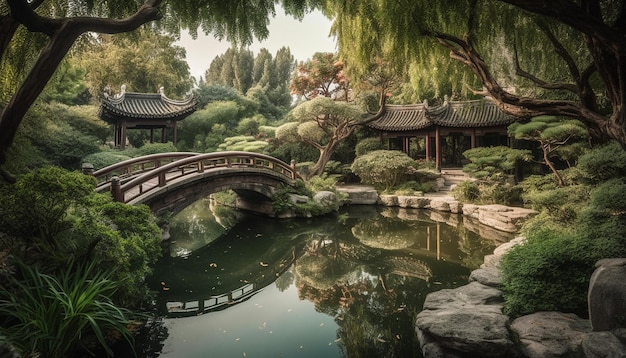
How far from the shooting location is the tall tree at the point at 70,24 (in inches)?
118

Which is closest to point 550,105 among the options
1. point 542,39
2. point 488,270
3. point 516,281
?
point 542,39

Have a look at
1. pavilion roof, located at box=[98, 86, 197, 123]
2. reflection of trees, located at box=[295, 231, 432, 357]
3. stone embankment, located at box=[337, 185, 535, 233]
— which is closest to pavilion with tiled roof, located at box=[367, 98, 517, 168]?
stone embankment, located at box=[337, 185, 535, 233]

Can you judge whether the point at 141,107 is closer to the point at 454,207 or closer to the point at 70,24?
the point at 454,207

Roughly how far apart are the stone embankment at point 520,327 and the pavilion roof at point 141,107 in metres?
16.4

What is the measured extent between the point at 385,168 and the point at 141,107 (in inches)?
489

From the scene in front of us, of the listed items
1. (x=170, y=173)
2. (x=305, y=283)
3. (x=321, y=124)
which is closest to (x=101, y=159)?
(x=170, y=173)

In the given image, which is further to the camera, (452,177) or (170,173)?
(452,177)

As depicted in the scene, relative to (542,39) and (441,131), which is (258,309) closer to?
(542,39)

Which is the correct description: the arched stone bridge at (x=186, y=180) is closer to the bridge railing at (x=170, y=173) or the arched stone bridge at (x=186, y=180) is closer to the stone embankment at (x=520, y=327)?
the bridge railing at (x=170, y=173)

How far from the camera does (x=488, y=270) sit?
553cm

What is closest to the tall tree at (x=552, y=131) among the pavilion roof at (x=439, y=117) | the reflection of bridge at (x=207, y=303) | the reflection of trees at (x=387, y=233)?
the reflection of trees at (x=387, y=233)

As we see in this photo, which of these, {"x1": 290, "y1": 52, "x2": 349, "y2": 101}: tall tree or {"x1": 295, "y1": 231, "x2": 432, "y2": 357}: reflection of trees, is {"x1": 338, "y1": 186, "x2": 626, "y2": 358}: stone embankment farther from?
{"x1": 290, "y1": 52, "x2": 349, "y2": 101}: tall tree

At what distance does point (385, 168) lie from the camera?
15.2 meters

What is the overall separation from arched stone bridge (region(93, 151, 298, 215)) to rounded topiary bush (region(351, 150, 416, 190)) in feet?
12.6
